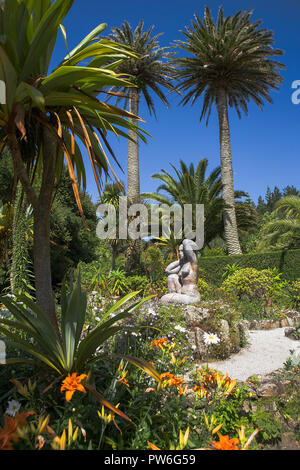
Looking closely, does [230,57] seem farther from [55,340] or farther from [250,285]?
[55,340]

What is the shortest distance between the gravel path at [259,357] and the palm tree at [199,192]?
10.6 metres

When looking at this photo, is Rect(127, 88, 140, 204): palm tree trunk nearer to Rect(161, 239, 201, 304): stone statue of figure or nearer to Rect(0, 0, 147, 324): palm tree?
Rect(161, 239, 201, 304): stone statue of figure

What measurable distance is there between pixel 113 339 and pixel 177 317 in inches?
61.4

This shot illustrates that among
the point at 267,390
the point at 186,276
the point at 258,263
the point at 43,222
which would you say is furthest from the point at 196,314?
the point at 258,263

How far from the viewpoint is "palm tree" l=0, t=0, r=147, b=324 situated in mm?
2201

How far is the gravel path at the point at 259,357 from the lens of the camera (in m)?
4.39

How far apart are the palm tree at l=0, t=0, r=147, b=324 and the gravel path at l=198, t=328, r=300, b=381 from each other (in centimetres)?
309

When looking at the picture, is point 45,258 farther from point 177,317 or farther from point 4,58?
point 177,317

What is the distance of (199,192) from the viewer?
17.0 meters

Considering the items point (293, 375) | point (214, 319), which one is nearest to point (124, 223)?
point (214, 319)

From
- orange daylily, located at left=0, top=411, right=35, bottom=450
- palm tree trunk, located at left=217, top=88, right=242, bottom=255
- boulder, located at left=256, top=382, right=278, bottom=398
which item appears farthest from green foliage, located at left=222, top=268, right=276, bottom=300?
orange daylily, located at left=0, top=411, right=35, bottom=450

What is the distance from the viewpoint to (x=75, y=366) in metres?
2.35

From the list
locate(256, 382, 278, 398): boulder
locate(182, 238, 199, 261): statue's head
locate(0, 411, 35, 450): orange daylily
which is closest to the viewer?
locate(0, 411, 35, 450): orange daylily

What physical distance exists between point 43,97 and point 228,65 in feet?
50.1
